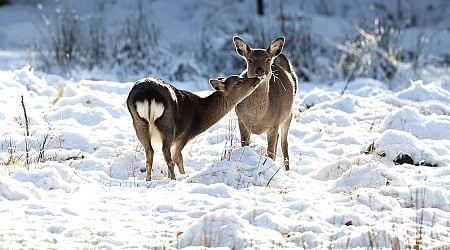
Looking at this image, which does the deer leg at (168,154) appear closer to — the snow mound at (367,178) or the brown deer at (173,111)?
the brown deer at (173,111)

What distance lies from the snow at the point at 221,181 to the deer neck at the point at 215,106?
1.15ft

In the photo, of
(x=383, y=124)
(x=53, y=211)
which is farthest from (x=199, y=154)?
(x=53, y=211)

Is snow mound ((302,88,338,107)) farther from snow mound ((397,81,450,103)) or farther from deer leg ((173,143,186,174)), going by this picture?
deer leg ((173,143,186,174))

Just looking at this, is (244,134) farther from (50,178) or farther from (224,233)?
(224,233)

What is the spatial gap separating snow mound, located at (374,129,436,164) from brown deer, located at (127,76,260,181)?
58.9 inches

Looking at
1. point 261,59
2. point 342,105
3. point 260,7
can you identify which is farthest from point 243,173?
point 260,7

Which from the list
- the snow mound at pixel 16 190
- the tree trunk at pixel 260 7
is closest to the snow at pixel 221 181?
the snow mound at pixel 16 190

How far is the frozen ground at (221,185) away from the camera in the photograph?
233 inches

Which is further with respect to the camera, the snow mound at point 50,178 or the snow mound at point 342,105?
the snow mound at point 342,105

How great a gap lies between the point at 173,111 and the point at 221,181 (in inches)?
42.4

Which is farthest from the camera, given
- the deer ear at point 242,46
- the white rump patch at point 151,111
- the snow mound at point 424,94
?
the snow mound at point 424,94

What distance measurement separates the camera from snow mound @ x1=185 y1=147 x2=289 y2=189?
24.9ft

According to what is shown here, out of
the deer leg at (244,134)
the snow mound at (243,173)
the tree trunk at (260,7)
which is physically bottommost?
the snow mound at (243,173)

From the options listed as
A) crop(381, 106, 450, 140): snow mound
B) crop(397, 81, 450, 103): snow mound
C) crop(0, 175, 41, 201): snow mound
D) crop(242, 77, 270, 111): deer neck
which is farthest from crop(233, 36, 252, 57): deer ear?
crop(397, 81, 450, 103): snow mound
